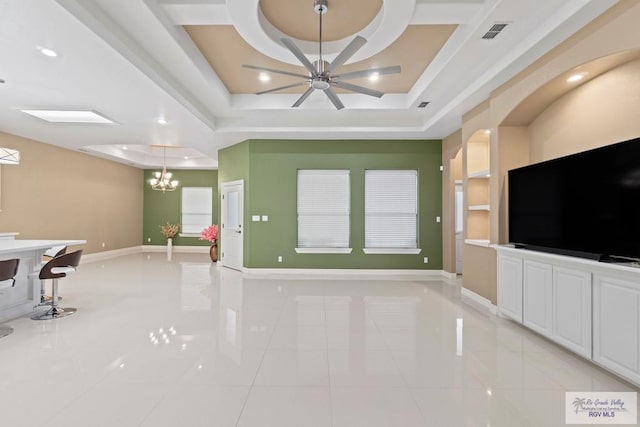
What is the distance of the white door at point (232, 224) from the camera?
7.34 m

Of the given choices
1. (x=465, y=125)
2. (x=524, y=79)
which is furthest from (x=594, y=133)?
(x=465, y=125)

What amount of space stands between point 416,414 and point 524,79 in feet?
12.3

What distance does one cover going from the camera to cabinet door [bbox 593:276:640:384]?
2.32 meters

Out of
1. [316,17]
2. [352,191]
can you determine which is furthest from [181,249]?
[316,17]

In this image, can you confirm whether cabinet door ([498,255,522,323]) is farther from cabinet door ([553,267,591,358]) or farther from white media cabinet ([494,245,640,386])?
cabinet door ([553,267,591,358])

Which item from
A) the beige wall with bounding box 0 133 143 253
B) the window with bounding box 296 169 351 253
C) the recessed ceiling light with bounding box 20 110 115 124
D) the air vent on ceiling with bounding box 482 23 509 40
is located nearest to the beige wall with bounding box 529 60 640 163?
the air vent on ceiling with bounding box 482 23 509 40

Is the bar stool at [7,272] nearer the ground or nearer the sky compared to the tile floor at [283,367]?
nearer the sky

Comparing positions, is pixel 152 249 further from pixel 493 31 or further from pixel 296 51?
pixel 493 31

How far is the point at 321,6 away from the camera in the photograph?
3.20 metres

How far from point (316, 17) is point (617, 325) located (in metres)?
3.95

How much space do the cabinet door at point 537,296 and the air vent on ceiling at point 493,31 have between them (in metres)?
2.45

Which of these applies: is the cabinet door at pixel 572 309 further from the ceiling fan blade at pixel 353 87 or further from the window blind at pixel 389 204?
the window blind at pixel 389 204

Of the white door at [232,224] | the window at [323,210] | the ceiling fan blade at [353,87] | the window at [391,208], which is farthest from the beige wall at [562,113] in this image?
the white door at [232,224]

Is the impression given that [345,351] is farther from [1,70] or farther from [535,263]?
[1,70]
